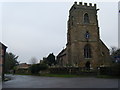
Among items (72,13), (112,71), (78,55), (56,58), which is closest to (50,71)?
(78,55)

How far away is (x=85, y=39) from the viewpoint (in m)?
50.9

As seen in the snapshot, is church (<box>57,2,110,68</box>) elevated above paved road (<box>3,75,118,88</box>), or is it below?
above

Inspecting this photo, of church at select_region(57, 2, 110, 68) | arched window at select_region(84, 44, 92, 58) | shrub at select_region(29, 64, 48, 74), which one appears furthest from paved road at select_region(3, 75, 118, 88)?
arched window at select_region(84, 44, 92, 58)

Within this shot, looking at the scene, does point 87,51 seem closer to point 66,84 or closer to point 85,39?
point 85,39

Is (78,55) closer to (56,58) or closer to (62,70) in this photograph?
(62,70)

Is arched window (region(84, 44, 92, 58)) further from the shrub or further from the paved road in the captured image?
the paved road

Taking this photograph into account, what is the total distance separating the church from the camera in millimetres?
49588

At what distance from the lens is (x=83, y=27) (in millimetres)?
51688

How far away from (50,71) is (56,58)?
28485 mm

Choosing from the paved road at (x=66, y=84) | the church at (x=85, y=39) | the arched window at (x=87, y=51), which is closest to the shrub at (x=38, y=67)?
the church at (x=85, y=39)

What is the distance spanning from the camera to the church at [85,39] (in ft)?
163

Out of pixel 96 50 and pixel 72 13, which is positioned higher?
pixel 72 13

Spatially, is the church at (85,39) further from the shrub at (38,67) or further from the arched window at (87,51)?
the shrub at (38,67)

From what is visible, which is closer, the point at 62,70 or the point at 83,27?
the point at 62,70
